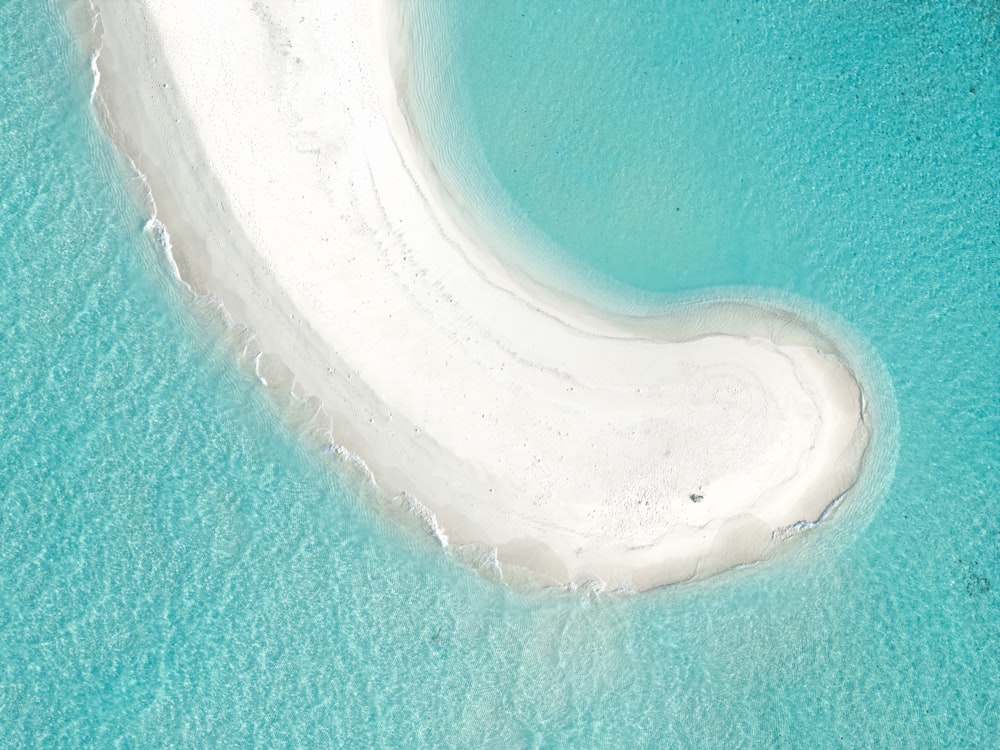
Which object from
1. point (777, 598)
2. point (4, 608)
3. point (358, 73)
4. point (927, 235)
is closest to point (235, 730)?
point (4, 608)

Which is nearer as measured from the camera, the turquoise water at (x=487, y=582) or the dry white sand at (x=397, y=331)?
the turquoise water at (x=487, y=582)

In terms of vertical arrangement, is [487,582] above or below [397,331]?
below

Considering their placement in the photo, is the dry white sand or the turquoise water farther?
the dry white sand

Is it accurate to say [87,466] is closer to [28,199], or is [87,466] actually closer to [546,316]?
[28,199]

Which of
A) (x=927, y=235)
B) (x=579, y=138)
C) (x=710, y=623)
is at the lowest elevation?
(x=710, y=623)
